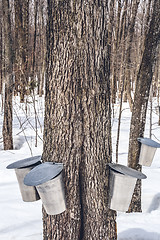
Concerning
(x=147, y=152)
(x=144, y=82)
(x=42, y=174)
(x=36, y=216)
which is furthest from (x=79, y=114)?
(x=36, y=216)

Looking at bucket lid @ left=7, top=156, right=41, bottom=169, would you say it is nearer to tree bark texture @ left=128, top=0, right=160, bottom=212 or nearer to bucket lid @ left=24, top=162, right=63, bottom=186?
bucket lid @ left=24, top=162, right=63, bottom=186

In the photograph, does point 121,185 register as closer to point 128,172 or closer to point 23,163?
point 128,172

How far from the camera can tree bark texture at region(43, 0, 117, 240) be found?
1507 mm

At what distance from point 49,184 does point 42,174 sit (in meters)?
0.07

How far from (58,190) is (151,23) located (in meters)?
2.28

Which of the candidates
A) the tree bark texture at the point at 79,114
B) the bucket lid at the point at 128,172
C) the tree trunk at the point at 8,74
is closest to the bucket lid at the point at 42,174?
the tree bark texture at the point at 79,114

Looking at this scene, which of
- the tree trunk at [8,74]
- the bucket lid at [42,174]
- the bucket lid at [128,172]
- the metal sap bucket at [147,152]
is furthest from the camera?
the tree trunk at [8,74]

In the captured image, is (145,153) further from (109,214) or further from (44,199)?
(44,199)

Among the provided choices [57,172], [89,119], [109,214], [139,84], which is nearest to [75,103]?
[89,119]

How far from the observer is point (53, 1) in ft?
5.03

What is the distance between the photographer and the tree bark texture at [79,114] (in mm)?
1507

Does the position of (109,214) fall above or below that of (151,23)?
below

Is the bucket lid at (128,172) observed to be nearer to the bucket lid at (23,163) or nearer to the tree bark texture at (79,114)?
the tree bark texture at (79,114)

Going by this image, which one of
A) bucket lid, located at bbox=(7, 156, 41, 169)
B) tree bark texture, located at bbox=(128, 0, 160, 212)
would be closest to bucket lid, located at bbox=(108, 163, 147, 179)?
bucket lid, located at bbox=(7, 156, 41, 169)
